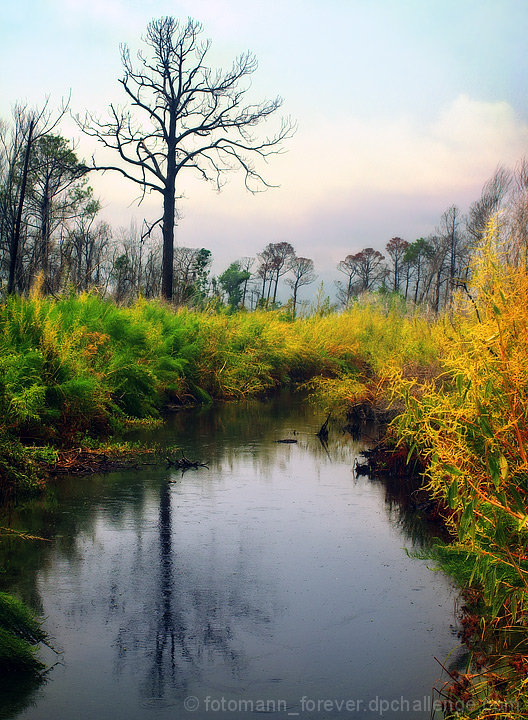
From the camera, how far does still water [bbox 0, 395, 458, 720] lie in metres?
3.79

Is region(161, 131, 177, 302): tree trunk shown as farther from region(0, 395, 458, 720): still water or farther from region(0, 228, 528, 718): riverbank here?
region(0, 395, 458, 720): still water

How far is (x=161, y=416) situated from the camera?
14.6 m

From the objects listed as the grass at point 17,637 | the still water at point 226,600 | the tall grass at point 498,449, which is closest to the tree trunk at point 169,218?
the still water at point 226,600

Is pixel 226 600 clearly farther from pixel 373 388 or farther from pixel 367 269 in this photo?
pixel 367 269

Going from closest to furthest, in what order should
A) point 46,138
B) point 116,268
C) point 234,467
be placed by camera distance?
point 234,467 → point 46,138 → point 116,268

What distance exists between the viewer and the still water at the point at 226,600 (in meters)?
3.79

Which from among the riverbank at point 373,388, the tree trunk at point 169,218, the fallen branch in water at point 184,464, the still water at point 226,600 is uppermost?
the tree trunk at point 169,218

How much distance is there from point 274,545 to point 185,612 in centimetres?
165

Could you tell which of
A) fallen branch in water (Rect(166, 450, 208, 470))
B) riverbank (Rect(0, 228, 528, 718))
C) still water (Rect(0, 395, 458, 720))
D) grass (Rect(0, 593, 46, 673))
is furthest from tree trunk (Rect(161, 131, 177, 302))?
grass (Rect(0, 593, 46, 673))

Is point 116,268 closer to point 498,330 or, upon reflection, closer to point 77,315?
point 77,315

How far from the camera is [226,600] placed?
16.4ft

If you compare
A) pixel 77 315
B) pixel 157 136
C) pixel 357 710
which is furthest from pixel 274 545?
pixel 157 136

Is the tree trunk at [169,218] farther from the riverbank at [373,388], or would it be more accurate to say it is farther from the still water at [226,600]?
the still water at [226,600]

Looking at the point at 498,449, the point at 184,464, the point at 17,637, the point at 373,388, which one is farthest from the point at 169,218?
the point at 17,637
